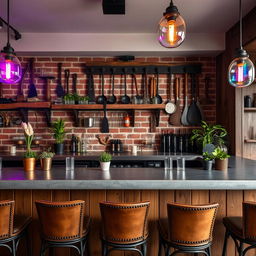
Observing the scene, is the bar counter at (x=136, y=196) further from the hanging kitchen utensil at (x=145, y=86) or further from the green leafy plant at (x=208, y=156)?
the hanging kitchen utensil at (x=145, y=86)

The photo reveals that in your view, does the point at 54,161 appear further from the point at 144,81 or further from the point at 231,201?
the point at 231,201

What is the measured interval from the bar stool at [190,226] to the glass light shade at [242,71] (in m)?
1.07

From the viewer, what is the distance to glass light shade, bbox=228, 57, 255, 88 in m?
2.08

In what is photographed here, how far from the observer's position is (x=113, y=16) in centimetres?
301

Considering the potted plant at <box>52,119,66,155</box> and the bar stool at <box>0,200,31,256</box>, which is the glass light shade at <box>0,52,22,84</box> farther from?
the potted plant at <box>52,119,66,155</box>

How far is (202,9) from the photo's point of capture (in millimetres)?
2840

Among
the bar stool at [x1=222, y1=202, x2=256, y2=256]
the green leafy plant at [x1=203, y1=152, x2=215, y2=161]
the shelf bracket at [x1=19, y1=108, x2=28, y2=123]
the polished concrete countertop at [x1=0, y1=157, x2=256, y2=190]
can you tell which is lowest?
the bar stool at [x1=222, y1=202, x2=256, y2=256]

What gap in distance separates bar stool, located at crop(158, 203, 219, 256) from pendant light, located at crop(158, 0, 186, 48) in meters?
1.12

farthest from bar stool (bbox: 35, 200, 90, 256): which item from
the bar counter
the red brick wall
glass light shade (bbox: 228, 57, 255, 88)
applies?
the red brick wall

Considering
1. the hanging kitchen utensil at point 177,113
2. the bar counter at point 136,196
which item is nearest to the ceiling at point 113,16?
the hanging kitchen utensil at point 177,113

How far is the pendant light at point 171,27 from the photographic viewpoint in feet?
5.87

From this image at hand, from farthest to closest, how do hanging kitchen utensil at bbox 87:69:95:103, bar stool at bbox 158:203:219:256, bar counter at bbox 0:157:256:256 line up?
hanging kitchen utensil at bbox 87:69:95:103 → bar counter at bbox 0:157:256:256 → bar stool at bbox 158:203:219:256

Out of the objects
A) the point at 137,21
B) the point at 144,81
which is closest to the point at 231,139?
the point at 144,81

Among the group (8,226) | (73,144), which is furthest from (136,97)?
(8,226)
